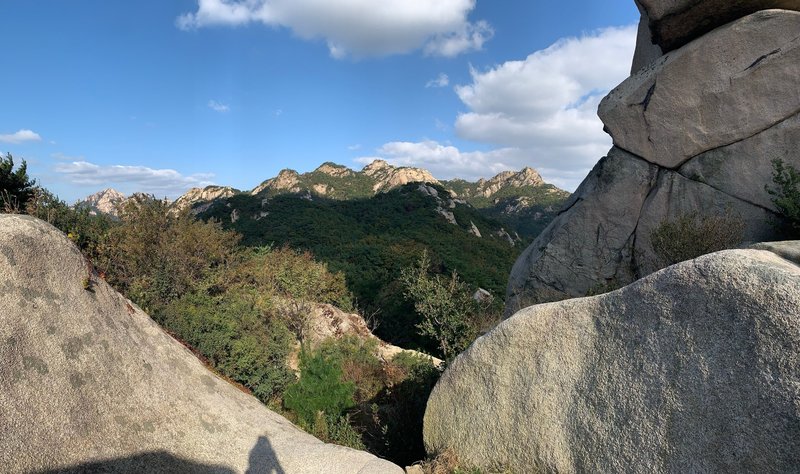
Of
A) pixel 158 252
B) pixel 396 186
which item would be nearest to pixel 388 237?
pixel 158 252

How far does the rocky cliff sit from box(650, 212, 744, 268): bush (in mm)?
1109

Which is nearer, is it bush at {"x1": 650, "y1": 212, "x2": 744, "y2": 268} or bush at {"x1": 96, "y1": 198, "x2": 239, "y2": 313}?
bush at {"x1": 650, "y1": 212, "x2": 744, "y2": 268}

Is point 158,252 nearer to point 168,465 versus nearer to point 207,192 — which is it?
point 168,465

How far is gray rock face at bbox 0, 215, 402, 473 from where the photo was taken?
4.98 metres

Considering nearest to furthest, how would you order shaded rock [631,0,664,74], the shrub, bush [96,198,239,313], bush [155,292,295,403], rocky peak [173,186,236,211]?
bush [155,292,295,403], the shrub, shaded rock [631,0,664,74], bush [96,198,239,313], rocky peak [173,186,236,211]

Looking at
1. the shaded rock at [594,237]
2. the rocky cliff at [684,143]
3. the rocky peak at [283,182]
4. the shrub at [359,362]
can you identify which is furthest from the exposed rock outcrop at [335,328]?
the rocky peak at [283,182]

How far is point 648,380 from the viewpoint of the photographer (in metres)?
5.37

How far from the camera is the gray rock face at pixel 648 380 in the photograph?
14.4 feet

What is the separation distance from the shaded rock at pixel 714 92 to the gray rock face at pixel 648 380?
9.56m

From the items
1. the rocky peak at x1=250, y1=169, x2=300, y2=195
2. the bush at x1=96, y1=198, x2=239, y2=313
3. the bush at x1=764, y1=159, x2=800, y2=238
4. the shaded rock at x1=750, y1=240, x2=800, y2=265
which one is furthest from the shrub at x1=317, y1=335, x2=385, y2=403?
the rocky peak at x1=250, y1=169, x2=300, y2=195

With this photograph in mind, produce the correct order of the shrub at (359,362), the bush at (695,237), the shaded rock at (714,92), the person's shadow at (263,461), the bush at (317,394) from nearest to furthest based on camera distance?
1. the person's shadow at (263,461)
2. the bush at (317,394)
3. the bush at (695,237)
4. the shaded rock at (714,92)
5. the shrub at (359,362)

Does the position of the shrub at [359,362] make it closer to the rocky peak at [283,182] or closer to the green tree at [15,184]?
the green tree at [15,184]

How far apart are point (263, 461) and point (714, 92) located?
593 inches

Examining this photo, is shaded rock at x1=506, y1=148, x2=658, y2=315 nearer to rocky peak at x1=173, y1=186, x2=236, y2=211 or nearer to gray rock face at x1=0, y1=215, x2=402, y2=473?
gray rock face at x1=0, y1=215, x2=402, y2=473
